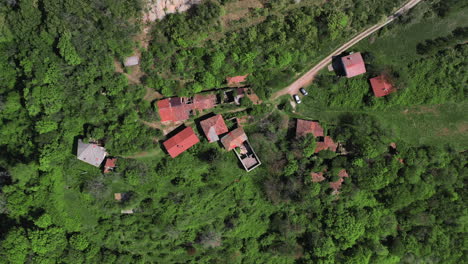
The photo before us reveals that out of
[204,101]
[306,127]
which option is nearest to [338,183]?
[306,127]

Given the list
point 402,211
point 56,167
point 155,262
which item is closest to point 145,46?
point 56,167

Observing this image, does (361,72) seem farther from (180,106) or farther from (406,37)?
(180,106)

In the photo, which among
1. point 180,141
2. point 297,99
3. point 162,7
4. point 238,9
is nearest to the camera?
point 162,7

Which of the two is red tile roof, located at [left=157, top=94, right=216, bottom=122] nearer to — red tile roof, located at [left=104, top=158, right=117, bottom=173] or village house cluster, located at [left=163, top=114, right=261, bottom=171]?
village house cluster, located at [left=163, top=114, right=261, bottom=171]

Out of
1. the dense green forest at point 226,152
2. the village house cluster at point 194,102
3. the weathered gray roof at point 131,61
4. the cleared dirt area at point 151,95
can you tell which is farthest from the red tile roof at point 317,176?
the weathered gray roof at point 131,61

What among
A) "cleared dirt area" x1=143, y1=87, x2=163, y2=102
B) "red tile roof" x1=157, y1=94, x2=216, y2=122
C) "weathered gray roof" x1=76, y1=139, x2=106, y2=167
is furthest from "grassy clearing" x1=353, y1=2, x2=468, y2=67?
"weathered gray roof" x1=76, y1=139, x2=106, y2=167
